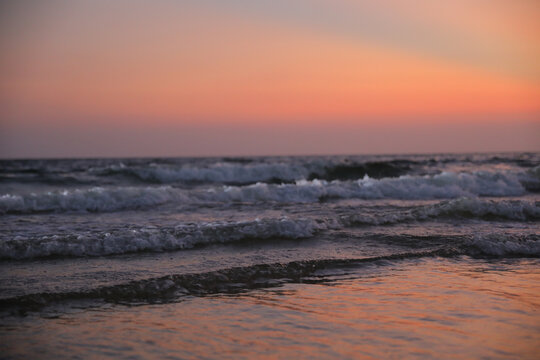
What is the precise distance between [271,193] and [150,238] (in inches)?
337

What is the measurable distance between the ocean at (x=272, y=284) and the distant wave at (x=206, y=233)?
3cm

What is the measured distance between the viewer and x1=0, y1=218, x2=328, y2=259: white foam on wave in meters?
7.17

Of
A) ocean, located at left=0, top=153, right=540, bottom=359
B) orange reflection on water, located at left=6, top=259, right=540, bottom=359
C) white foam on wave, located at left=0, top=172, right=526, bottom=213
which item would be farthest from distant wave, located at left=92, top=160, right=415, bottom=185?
orange reflection on water, located at left=6, top=259, right=540, bottom=359

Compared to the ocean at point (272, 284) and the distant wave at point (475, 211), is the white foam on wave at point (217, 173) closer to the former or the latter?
the ocean at point (272, 284)

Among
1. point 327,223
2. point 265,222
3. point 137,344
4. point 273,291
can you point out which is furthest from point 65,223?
point 137,344

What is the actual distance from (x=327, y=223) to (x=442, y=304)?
4945 mm

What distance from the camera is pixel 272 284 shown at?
5793 mm

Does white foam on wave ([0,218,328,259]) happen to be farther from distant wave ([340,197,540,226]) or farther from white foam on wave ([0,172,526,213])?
white foam on wave ([0,172,526,213])

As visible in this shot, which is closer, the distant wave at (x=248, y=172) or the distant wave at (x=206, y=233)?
the distant wave at (x=206, y=233)

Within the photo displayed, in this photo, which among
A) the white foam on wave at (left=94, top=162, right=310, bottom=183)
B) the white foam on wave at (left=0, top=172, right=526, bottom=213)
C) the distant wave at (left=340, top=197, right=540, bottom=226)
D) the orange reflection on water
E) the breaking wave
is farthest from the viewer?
the white foam on wave at (left=94, top=162, right=310, bottom=183)

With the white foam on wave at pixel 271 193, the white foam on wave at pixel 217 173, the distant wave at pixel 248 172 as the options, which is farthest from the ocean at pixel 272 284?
the distant wave at pixel 248 172

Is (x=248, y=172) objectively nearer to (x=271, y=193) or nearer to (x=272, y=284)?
(x=271, y=193)

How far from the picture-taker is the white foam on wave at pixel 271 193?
12.8 metres

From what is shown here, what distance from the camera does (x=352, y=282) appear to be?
19.2ft
